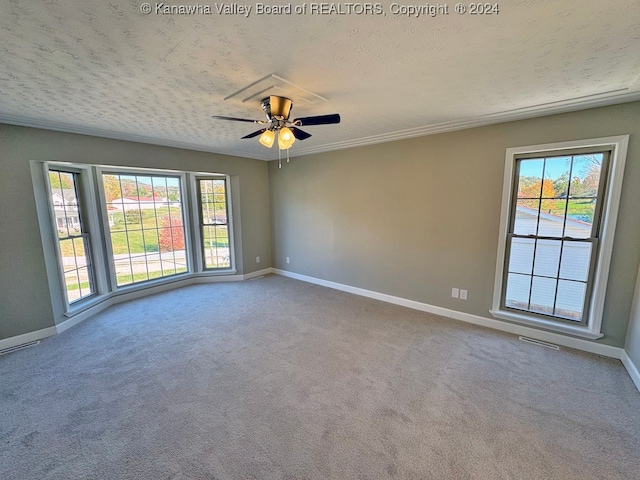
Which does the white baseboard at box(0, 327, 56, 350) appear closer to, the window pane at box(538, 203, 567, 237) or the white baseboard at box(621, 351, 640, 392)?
the window pane at box(538, 203, 567, 237)

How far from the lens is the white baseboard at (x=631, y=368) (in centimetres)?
208

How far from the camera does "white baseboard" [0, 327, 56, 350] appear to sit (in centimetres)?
270

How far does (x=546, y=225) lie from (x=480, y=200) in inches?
26.6

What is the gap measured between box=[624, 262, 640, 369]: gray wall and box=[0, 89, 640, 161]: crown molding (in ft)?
5.31

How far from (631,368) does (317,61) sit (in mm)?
3562

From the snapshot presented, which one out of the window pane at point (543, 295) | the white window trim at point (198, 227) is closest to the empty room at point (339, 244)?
the window pane at point (543, 295)

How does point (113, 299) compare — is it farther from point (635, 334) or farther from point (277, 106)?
point (635, 334)

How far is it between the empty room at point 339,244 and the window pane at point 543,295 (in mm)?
15

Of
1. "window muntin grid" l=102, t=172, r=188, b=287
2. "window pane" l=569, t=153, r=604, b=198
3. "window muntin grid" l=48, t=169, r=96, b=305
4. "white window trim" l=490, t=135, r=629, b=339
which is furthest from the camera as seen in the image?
"window muntin grid" l=102, t=172, r=188, b=287

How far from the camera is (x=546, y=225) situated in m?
2.73

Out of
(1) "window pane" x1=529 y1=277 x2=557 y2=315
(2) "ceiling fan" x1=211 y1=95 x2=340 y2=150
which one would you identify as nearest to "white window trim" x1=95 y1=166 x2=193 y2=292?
(2) "ceiling fan" x1=211 y1=95 x2=340 y2=150

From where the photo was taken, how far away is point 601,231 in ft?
8.02

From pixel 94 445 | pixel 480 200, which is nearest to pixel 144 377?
pixel 94 445

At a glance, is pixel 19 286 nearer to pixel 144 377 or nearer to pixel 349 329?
pixel 144 377
